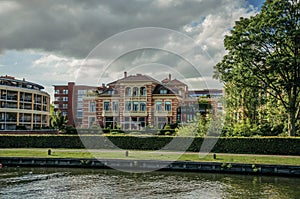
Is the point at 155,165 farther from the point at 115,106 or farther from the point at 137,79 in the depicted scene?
the point at 115,106

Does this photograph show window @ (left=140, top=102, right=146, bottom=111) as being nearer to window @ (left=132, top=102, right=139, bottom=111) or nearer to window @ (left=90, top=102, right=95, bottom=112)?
window @ (left=132, top=102, right=139, bottom=111)

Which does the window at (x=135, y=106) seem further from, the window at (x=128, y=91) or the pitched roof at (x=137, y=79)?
the pitched roof at (x=137, y=79)

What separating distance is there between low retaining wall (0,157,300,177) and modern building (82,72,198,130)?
122ft

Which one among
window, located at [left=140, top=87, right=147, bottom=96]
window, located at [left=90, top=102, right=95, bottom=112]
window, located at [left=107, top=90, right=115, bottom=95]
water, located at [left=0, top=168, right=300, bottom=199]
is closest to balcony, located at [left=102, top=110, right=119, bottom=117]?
window, located at [left=90, top=102, right=95, bottom=112]

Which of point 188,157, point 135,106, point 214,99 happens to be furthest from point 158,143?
point 135,106

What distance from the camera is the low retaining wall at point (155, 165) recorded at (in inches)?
1014

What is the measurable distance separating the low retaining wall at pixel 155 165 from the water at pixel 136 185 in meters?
1.07

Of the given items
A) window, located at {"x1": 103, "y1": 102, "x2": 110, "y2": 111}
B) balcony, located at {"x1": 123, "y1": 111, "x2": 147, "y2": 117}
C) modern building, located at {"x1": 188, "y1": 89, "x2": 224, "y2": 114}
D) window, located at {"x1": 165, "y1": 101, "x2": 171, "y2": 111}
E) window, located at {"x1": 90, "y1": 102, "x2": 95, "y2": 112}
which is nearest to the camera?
modern building, located at {"x1": 188, "y1": 89, "x2": 224, "y2": 114}

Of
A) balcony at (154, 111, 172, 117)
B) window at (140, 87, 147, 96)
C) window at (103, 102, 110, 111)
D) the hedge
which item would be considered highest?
window at (140, 87, 147, 96)

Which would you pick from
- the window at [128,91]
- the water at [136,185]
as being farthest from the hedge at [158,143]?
the window at [128,91]

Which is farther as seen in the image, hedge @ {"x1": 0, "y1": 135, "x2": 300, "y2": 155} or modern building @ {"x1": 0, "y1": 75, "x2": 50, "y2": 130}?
modern building @ {"x1": 0, "y1": 75, "x2": 50, "y2": 130}

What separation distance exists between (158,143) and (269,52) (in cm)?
1412

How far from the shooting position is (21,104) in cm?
7688

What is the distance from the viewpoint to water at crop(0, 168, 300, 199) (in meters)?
18.6
